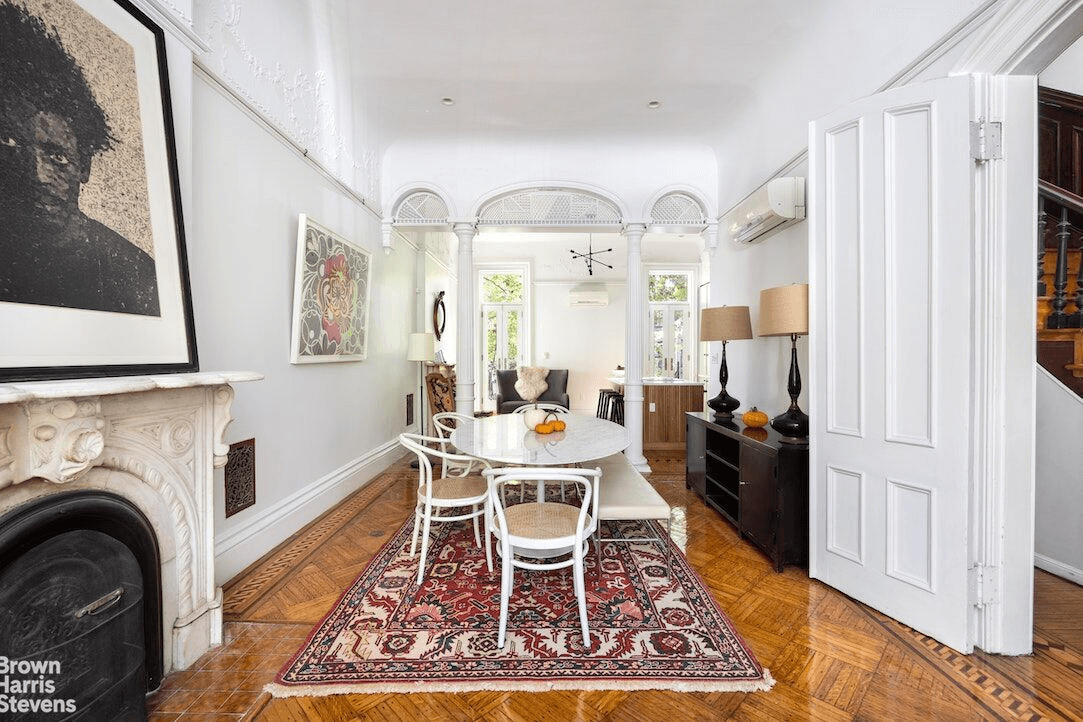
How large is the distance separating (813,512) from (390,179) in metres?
4.67

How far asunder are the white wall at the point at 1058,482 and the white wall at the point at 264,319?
174 inches

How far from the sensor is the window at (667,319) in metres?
8.26

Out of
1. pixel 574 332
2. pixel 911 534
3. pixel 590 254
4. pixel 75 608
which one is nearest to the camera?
pixel 75 608

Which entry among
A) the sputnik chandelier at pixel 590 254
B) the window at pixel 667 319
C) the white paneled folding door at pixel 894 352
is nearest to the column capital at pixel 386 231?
the sputnik chandelier at pixel 590 254

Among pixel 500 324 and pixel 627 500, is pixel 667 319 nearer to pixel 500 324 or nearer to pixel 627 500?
pixel 500 324

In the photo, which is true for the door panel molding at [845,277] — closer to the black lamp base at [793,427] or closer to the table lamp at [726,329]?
the black lamp base at [793,427]

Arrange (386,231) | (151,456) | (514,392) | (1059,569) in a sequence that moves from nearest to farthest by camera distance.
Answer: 1. (151,456)
2. (1059,569)
3. (386,231)
4. (514,392)

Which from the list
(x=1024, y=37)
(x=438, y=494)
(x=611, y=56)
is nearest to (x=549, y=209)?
(x=611, y=56)

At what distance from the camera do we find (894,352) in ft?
6.77

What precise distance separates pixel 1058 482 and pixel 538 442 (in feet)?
9.74

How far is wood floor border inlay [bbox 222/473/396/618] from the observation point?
2264mm

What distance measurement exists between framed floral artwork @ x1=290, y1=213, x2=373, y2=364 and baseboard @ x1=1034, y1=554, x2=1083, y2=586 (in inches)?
187

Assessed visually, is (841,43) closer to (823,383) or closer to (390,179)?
(823,383)

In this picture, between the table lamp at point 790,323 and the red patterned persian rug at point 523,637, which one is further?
the table lamp at point 790,323
